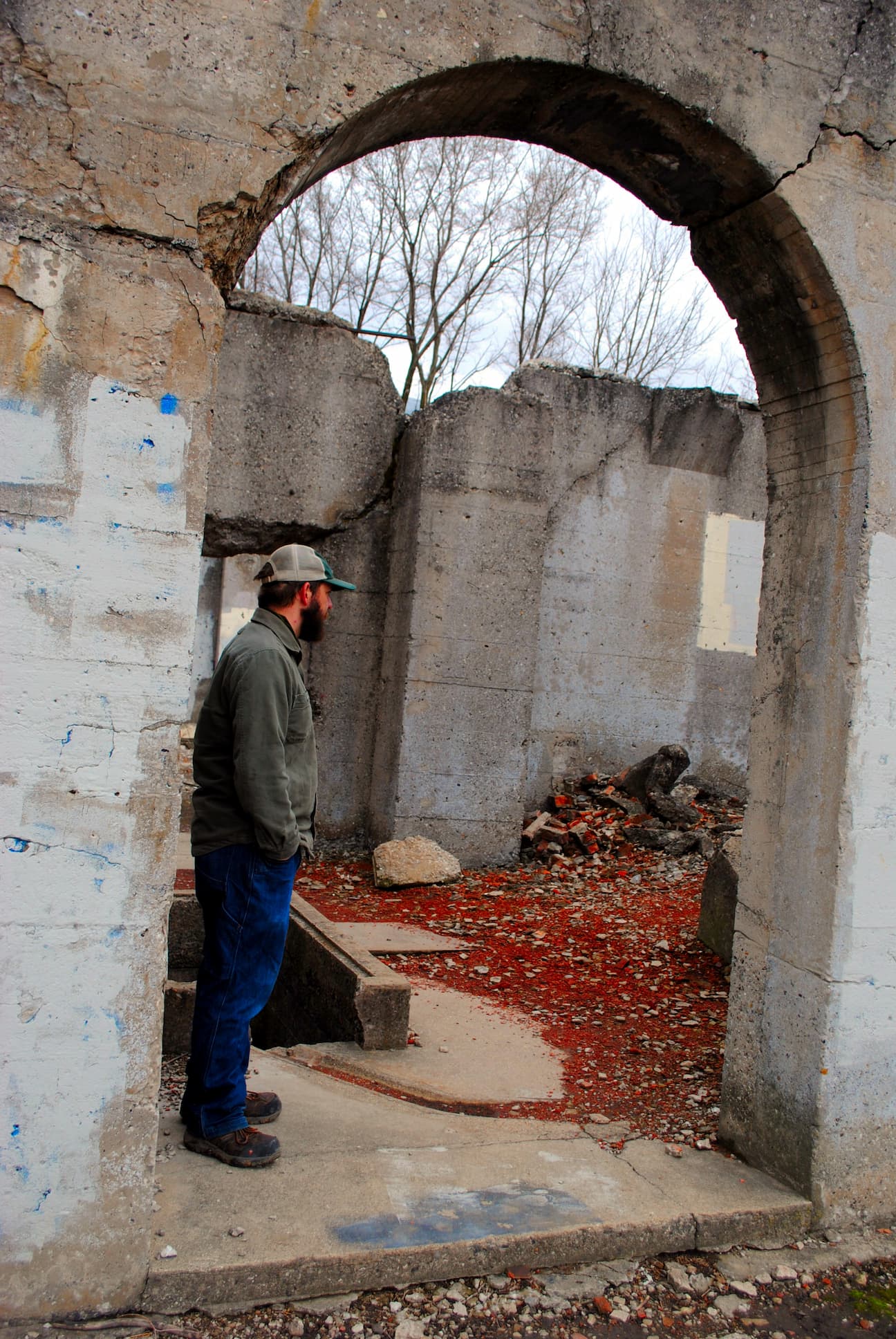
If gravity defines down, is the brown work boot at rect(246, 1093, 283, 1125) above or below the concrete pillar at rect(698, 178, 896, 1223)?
below

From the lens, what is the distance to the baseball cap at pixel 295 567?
3.32m

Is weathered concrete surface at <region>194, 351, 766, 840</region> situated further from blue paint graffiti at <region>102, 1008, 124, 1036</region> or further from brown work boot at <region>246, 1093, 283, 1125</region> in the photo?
blue paint graffiti at <region>102, 1008, 124, 1036</region>

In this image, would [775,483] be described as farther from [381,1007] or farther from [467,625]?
[467,625]

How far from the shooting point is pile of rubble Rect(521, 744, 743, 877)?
29.2 ft

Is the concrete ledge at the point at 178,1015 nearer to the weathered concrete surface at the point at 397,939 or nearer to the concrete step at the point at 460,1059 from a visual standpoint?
the concrete step at the point at 460,1059

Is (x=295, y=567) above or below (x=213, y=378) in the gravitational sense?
below

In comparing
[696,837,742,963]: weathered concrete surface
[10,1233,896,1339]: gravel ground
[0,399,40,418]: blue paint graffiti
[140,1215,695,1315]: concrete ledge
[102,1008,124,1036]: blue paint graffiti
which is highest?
[0,399,40,418]: blue paint graffiti

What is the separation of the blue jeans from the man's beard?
0.78m

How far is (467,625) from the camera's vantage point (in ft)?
28.2

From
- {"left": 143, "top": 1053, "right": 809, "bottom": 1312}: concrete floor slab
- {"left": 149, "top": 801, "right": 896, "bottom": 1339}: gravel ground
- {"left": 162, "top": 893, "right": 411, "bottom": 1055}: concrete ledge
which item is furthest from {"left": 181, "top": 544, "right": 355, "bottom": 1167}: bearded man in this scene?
{"left": 162, "top": 893, "right": 411, "bottom": 1055}: concrete ledge

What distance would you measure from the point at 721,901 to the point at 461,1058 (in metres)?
2.33

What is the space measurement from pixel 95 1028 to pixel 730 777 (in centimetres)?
946

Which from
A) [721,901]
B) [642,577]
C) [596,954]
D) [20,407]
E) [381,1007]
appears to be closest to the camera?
[20,407]

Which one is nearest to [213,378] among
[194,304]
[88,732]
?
[194,304]
